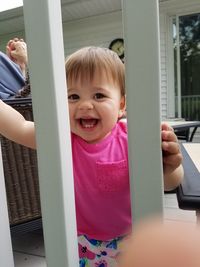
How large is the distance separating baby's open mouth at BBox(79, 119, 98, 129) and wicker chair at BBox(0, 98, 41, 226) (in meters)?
0.80

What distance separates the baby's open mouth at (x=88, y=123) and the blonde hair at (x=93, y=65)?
11cm

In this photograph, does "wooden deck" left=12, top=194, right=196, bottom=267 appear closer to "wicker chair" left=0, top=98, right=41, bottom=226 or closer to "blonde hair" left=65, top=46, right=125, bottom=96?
"wicker chair" left=0, top=98, right=41, bottom=226

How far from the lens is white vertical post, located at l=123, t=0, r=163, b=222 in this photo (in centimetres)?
43

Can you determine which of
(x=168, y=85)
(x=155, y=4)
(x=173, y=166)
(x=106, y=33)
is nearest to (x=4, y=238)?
(x=173, y=166)

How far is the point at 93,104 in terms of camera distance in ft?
2.45

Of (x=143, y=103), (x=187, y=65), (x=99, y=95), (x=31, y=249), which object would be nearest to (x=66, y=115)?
(x=143, y=103)

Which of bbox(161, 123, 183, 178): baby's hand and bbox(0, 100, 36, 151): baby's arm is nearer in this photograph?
bbox(161, 123, 183, 178): baby's hand

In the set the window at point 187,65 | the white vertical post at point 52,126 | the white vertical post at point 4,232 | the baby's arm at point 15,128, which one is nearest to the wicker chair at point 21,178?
the baby's arm at point 15,128

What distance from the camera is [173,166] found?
1.89 feet

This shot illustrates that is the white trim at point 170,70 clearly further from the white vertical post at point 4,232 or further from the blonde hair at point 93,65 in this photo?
the white vertical post at point 4,232

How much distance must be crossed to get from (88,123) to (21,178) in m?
0.92

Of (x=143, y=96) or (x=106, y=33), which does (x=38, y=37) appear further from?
(x=106, y=33)

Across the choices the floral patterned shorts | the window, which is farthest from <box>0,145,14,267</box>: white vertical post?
the window

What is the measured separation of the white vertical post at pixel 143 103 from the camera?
0.43 meters
